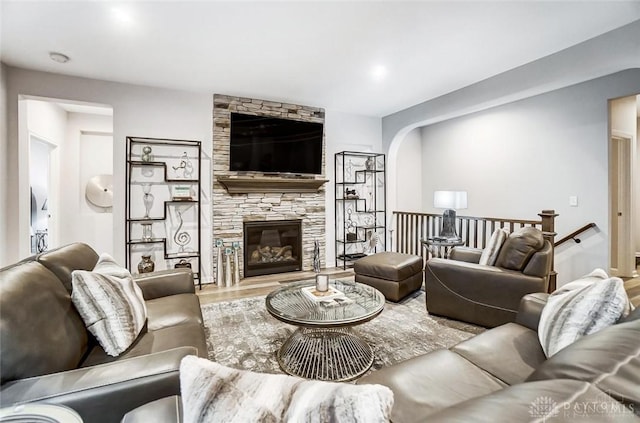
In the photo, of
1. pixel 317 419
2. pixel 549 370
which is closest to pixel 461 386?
pixel 549 370

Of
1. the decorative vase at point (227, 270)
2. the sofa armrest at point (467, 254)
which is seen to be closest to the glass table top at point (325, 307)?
the sofa armrest at point (467, 254)

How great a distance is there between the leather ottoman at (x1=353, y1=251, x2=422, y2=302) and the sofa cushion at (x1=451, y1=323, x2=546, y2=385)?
1.61 meters

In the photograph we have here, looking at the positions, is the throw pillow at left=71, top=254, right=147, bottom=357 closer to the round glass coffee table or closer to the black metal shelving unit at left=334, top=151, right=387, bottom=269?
the round glass coffee table

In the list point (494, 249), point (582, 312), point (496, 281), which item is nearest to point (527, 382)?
point (582, 312)

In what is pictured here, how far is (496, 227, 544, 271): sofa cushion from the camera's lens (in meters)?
2.52

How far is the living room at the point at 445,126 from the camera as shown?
3057 mm

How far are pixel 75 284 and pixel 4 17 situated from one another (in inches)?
96.1

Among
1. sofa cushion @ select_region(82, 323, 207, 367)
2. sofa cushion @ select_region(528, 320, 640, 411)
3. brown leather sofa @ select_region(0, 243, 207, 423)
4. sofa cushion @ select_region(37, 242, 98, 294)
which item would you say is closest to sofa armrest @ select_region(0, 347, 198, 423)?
brown leather sofa @ select_region(0, 243, 207, 423)

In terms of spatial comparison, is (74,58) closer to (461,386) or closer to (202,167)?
(202,167)

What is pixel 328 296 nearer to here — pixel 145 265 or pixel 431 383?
pixel 431 383

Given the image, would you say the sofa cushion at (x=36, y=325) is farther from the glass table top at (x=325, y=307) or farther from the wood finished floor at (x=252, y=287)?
the wood finished floor at (x=252, y=287)

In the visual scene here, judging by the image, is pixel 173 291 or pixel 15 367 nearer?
pixel 15 367

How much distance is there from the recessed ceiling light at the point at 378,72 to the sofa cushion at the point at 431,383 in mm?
2989

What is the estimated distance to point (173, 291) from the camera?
2.37 metres
